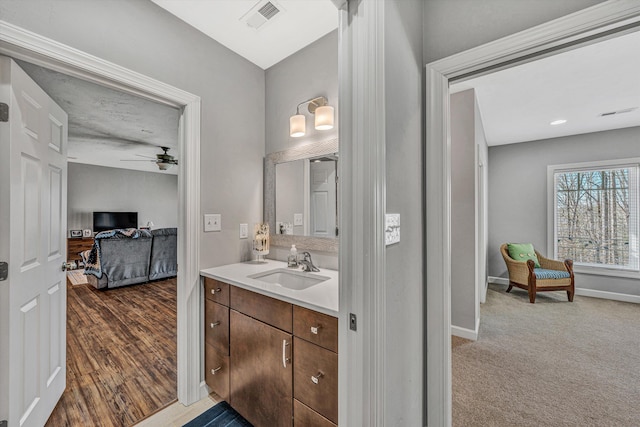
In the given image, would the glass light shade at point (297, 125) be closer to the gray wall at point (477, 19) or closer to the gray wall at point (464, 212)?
the gray wall at point (477, 19)

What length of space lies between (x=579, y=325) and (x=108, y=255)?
6.60 m

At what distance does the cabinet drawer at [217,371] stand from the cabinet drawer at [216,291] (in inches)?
13.4

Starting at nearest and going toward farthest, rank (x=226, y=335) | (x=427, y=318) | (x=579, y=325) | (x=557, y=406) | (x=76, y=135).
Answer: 1. (x=427, y=318)
2. (x=226, y=335)
3. (x=557, y=406)
4. (x=579, y=325)
5. (x=76, y=135)

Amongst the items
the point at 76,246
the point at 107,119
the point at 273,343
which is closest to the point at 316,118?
the point at 273,343

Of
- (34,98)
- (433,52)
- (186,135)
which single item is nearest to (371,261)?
(433,52)

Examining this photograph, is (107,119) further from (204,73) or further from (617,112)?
(617,112)

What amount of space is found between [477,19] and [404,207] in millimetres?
921

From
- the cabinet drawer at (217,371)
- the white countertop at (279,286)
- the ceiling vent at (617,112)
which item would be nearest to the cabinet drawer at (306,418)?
the white countertop at (279,286)

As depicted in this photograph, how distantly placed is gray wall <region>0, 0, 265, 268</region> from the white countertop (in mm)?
160

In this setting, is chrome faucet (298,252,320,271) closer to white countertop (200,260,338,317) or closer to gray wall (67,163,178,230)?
white countertop (200,260,338,317)

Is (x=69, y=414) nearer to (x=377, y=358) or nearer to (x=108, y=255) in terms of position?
(x=377, y=358)

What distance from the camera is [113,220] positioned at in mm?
6902

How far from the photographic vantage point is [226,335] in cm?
164

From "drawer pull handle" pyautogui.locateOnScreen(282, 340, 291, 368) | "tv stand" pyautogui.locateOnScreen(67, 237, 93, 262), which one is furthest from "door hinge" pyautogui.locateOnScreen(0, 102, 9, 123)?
"tv stand" pyautogui.locateOnScreen(67, 237, 93, 262)
